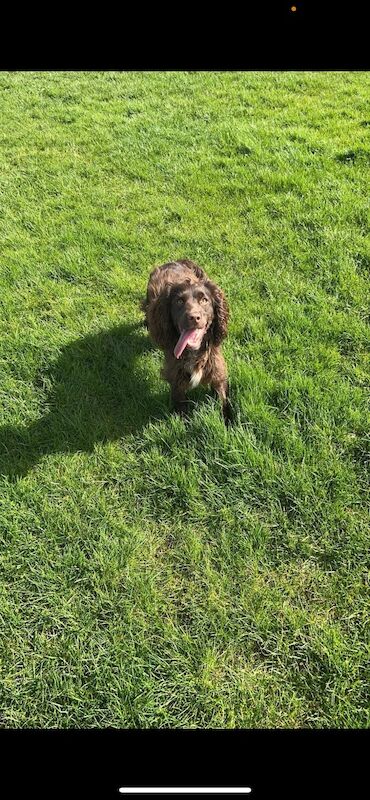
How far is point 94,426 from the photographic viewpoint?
3441 mm

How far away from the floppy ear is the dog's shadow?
43cm

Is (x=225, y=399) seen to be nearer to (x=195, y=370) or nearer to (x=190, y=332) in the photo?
(x=195, y=370)

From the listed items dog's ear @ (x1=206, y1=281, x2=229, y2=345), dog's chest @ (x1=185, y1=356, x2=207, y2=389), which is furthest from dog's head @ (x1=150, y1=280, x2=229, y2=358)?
dog's chest @ (x1=185, y1=356, x2=207, y2=389)

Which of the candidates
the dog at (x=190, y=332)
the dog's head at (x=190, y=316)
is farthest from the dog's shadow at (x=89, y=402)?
the dog's head at (x=190, y=316)

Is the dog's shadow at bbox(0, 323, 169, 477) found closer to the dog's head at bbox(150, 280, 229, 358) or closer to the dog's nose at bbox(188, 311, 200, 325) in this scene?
the dog's head at bbox(150, 280, 229, 358)

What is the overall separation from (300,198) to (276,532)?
12.0ft

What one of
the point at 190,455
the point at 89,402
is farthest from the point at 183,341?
the point at 89,402

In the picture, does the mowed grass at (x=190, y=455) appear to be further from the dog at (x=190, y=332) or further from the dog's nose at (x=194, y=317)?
the dog's nose at (x=194, y=317)

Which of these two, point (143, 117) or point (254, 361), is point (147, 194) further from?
point (254, 361)

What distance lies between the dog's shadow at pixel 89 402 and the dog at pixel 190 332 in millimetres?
331

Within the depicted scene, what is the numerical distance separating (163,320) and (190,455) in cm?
87
